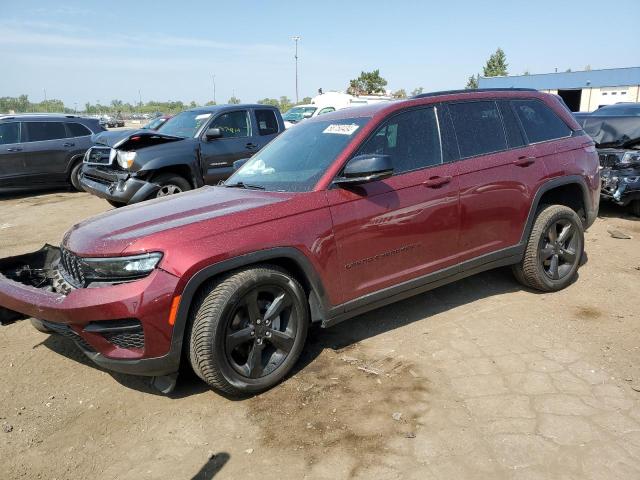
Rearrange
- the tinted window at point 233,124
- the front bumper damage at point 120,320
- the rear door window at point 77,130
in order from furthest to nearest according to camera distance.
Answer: the rear door window at point 77,130 → the tinted window at point 233,124 → the front bumper damage at point 120,320

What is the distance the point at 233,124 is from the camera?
877 cm

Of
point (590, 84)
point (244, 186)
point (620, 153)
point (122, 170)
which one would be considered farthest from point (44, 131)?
point (590, 84)

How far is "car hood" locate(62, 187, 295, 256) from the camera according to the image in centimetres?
297

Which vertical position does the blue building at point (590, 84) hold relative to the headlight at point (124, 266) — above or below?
above

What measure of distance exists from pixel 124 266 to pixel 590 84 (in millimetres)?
→ 44445

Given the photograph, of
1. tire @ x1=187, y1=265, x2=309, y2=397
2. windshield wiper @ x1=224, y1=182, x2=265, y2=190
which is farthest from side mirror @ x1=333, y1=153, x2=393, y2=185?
tire @ x1=187, y1=265, x2=309, y2=397

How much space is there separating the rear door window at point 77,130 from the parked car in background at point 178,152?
2.94m

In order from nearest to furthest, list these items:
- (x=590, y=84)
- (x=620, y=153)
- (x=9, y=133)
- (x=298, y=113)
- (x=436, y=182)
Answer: (x=436, y=182)
(x=620, y=153)
(x=9, y=133)
(x=298, y=113)
(x=590, y=84)

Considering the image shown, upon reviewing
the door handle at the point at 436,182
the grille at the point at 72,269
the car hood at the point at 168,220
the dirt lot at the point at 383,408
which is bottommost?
the dirt lot at the point at 383,408

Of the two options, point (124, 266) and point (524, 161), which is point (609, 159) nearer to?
point (524, 161)

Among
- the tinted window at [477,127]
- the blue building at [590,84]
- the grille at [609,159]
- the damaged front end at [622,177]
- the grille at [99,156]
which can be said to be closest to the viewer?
the tinted window at [477,127]

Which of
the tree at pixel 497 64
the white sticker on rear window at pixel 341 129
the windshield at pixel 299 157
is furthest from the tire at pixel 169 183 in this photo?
the tree at pixel 497 64

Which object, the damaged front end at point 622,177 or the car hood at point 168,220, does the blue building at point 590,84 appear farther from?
the car hood at point 168,220

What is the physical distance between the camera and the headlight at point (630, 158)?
7449mm
